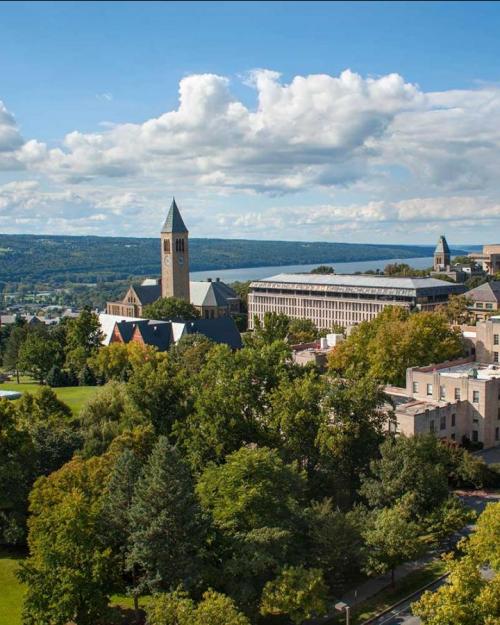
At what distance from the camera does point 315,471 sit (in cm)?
4453

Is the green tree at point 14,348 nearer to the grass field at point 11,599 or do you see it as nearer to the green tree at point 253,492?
the grass field at point 11,599

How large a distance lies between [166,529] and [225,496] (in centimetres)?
449

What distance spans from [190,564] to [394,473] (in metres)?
14.0

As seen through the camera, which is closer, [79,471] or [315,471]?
[79,471]

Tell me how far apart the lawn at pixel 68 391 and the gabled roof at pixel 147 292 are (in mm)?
54332

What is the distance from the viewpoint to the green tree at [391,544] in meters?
35.0

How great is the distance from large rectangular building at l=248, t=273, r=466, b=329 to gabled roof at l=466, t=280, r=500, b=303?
3852mm

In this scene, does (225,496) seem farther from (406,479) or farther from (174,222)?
(174,222)

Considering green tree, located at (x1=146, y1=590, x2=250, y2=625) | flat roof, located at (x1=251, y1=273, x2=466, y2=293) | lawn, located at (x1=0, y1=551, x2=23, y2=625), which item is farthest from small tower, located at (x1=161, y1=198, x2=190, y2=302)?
green tree, located at (x1=146, y1=590, x2=250, y2=625)

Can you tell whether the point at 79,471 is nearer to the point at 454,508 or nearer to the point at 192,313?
the point at 454,508

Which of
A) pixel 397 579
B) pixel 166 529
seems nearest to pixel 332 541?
pixel 397 579

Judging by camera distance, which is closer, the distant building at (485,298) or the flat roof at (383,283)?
the distant building at (485,298)

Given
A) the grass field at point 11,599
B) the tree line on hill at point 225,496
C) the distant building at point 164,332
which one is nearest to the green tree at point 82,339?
the distant building at point 164,332

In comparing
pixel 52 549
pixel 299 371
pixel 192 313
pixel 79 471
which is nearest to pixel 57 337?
pixel 192 313
